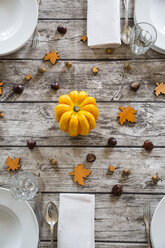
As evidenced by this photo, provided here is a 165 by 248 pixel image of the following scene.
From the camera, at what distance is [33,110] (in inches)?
54.4

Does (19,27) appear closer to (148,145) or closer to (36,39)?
(36,39)

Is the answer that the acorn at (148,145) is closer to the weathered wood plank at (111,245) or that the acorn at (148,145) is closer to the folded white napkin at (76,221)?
the folded white napkin at (76,221)

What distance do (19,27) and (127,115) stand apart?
711mm

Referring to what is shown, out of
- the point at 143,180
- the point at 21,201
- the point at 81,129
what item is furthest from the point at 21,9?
the point at 143,180

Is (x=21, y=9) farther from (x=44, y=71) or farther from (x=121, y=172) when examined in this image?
(x=121, y=172)

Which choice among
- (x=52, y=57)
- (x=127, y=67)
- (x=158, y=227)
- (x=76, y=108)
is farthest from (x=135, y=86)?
(x=158, y=227)

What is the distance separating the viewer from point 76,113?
4.01 feet

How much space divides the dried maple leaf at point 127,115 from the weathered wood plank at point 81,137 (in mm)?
23

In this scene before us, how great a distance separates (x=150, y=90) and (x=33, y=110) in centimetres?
62

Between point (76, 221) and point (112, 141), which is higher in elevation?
point (112, 141)

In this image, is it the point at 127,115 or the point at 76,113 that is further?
the point at 127,115

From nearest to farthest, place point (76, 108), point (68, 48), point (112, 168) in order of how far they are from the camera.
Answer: point (76, 108) → point (112, 168) → point (68, 48)

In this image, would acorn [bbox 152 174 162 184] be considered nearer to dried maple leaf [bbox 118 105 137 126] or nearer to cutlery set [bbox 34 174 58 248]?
dried maple leaf [bbox 118 105 137 126]

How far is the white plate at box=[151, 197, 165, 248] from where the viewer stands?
1209mm
